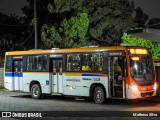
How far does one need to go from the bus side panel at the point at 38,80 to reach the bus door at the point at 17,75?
1.27 ft

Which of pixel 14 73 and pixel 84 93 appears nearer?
pixel 84 93

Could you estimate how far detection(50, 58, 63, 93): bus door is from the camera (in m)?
22.7

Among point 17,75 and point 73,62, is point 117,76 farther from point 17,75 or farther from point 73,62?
point 17,75

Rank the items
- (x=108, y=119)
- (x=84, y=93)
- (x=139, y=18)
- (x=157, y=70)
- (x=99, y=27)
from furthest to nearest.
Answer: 1. (x=139, y=18)
2. (x=99, y=27)
3. (x=157, y=70)
4. (x=84, y=93)
5. (x=108, y=119)

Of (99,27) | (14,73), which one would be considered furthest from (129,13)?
(14,73)

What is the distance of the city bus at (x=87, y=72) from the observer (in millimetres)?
19375

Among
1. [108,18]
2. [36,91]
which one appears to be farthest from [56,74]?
[108,18]

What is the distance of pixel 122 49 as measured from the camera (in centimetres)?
1955

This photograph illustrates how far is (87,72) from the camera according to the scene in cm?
2112

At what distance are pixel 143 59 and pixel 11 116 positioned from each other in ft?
25.4

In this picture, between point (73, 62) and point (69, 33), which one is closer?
point (73, 62)

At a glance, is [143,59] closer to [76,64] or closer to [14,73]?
[76,64]

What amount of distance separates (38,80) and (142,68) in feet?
22.8

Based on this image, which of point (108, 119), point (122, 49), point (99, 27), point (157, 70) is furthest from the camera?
point (99, 27)
